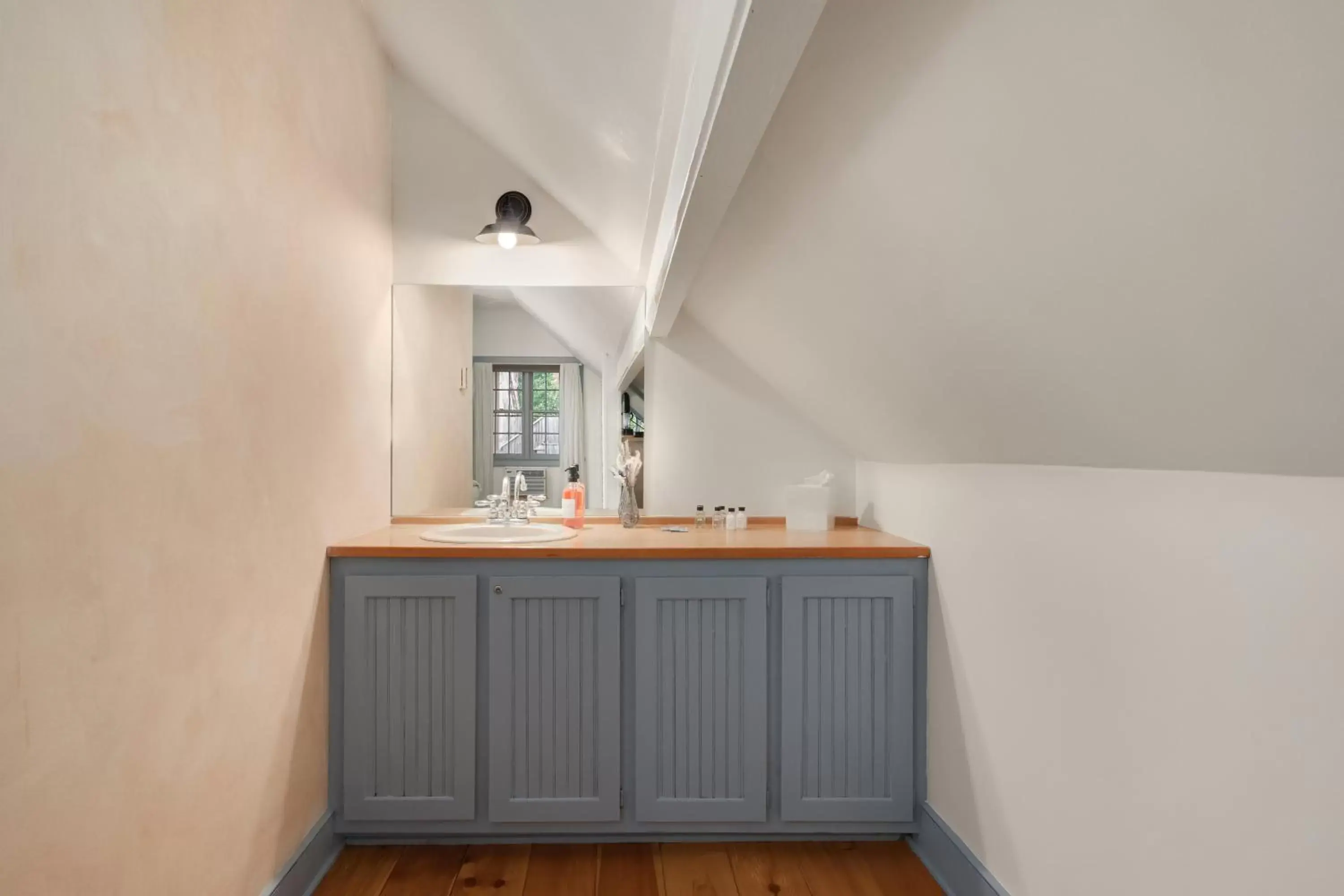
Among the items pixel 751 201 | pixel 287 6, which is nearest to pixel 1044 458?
pixel 751 201

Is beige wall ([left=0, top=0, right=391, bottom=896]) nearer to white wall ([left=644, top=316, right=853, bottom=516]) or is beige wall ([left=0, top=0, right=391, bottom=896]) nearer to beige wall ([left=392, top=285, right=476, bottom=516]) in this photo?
beige wall ([left=392, top=285, right=476, bottom=516])

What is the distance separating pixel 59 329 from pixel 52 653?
47 cm

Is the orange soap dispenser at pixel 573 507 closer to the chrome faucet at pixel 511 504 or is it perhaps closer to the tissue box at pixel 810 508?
the chrome faucet at pixel 511 504

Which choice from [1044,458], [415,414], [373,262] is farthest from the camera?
[415,414]

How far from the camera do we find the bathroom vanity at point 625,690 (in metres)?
2.33

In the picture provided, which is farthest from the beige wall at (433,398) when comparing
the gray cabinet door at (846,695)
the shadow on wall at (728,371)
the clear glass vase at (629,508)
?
the gray cabinet door at (846,695)

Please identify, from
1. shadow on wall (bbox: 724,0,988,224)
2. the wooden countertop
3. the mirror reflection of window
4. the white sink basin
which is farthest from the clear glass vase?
shadow on wall (bbox: 724,0,988,224)

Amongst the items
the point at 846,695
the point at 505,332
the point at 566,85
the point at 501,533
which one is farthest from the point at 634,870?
the point at 566,85

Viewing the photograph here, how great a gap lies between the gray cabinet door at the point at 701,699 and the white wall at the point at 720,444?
2.33 feet

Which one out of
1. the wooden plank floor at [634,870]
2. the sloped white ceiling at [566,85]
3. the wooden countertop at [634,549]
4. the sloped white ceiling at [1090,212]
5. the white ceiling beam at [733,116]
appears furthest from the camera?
the wooden countertop at [634,549]

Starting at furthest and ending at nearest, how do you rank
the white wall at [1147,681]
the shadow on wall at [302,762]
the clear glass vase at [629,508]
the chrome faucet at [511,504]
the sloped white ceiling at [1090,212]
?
the clear glass vase at [629,508], the chrome faucet at [511,504], the shadow on wall at [302,762], the white wall at [1147,681], the sloped white ceiling at [1090,212]

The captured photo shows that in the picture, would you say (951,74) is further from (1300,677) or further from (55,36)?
(55,36)

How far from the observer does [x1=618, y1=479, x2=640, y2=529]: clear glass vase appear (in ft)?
9.74

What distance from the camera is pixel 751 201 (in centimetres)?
172
